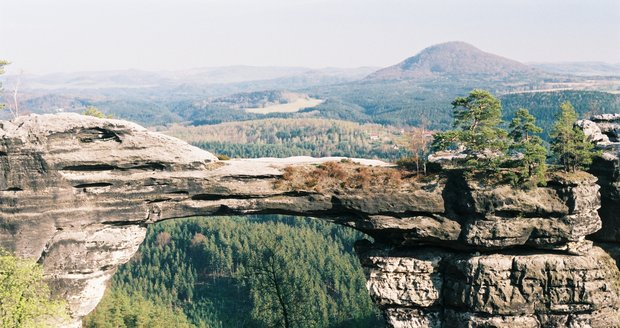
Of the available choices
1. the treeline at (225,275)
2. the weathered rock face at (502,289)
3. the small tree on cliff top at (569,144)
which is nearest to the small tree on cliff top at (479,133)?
the small tree on cliff top at (569,144)

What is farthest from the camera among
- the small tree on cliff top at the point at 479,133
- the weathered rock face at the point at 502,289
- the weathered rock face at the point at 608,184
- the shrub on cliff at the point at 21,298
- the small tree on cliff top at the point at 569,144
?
the small tree on cliff top at the point at 479,133

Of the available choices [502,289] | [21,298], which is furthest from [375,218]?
[21,298]

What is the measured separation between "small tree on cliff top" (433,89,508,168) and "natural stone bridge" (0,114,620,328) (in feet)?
5.94

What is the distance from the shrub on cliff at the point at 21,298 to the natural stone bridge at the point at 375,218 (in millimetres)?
2319

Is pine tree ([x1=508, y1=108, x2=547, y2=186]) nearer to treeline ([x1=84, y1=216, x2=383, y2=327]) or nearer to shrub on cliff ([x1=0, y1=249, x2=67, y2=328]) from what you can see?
shrub on cliff ([x1=0, y1=249, x2=67, y2=328])

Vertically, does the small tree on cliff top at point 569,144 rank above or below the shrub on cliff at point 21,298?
above

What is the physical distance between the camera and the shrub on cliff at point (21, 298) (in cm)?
2561

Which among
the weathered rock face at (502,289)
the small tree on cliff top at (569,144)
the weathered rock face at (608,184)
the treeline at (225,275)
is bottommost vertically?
the treeline at (225,275)

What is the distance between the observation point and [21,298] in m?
26.8

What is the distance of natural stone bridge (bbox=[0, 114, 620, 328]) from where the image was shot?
93.1 feet

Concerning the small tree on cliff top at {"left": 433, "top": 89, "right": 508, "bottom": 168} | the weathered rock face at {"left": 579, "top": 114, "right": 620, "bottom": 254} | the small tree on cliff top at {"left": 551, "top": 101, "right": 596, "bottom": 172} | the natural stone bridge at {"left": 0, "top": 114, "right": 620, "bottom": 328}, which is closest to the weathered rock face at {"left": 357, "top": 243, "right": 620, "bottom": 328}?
the natural stone bridge at {"left": 0, "top": 114, "right": 620, "bottom": 328}

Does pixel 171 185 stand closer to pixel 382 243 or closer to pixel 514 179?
pixel 382 243

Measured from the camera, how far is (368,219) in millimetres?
30328

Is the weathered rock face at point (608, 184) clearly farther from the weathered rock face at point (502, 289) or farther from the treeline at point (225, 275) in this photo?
the treeline at point (225, 275)
